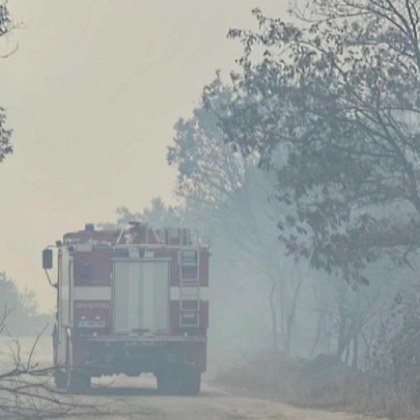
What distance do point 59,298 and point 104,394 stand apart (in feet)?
9.39

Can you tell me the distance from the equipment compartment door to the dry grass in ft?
9.65

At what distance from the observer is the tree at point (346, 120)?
96.2 feet

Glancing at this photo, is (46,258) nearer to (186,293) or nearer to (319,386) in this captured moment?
(186,293)

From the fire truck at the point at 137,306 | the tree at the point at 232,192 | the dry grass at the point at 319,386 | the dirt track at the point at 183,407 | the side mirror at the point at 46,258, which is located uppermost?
the tree at the point at 232,192

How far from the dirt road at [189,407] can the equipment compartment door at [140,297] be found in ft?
4.91

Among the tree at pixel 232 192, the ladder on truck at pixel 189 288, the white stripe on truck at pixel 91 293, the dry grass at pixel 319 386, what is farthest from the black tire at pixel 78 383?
the tree at pixel 232 192

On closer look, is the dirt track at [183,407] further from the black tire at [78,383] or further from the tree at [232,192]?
the tree at [232,192]

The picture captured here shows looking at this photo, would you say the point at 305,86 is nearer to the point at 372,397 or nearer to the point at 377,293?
the point at 372,397

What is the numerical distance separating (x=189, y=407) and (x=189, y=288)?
15.4ft

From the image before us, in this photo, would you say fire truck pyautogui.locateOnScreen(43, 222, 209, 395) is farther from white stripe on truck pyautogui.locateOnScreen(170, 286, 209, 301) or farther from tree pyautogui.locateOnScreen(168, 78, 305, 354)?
tree pyautogui.locateOnScreen(168, 78, 305, 354)

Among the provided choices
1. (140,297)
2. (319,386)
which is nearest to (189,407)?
(140,297)

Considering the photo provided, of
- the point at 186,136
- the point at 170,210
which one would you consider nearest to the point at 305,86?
the point at 186,136

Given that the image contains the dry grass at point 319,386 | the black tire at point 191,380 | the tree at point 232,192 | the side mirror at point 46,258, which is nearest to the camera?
the dry grass at point 319,386

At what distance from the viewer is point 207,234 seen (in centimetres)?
7081
